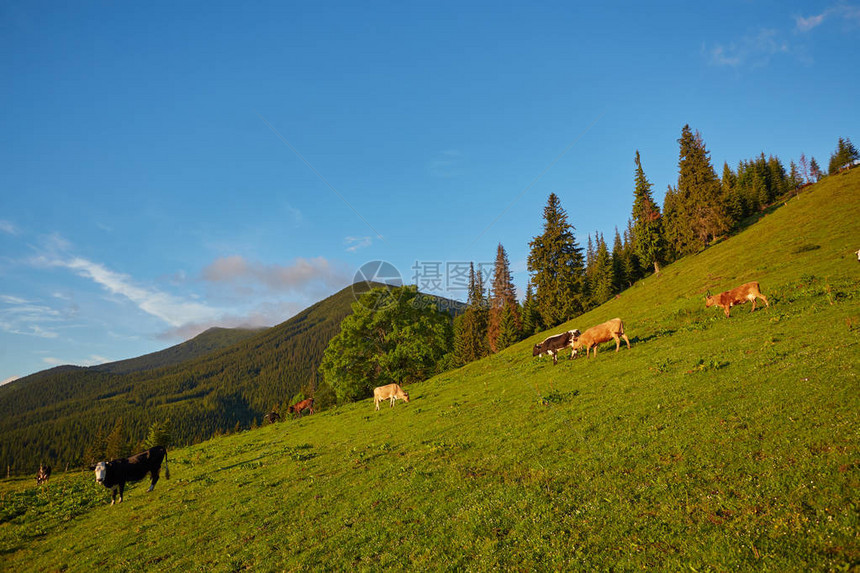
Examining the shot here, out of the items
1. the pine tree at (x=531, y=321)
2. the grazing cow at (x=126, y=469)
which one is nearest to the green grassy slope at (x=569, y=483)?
the grazing cow at (x=126, y=469)

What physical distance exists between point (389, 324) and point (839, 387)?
122 feet

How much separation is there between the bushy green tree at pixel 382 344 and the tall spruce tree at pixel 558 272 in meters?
22.3

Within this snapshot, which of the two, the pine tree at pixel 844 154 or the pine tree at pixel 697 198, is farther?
the pine tree at pixel 844 154

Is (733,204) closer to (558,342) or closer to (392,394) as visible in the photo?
(558,342)

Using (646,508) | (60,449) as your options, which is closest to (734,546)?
(646,508)

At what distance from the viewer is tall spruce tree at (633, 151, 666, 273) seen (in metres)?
63.7

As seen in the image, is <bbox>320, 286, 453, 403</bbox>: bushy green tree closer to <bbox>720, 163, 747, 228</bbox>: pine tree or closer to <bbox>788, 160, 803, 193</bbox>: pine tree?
<bbox>720, 163, 747, 228</bbox>: pine tree

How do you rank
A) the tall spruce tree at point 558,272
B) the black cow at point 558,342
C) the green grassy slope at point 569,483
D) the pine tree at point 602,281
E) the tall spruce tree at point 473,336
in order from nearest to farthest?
1. the green grassy slope at point 569,483
2. the black cow at point 558,342
3. the tall spruce tree at point 558,272
4. the pine tree at point 602,281
5. the tall spruce tree at point 473,336

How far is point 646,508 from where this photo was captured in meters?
6.80

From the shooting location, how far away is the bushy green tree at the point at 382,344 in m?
40.7

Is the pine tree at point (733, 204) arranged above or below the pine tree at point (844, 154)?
below

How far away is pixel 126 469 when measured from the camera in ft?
57.8

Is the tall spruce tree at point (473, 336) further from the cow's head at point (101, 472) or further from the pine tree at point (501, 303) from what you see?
the cow's head at point (101, 472)

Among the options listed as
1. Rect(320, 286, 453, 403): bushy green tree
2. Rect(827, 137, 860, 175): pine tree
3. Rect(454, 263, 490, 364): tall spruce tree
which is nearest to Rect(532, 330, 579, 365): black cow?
Rect(320, 286, 453, 403): bushy green tree
